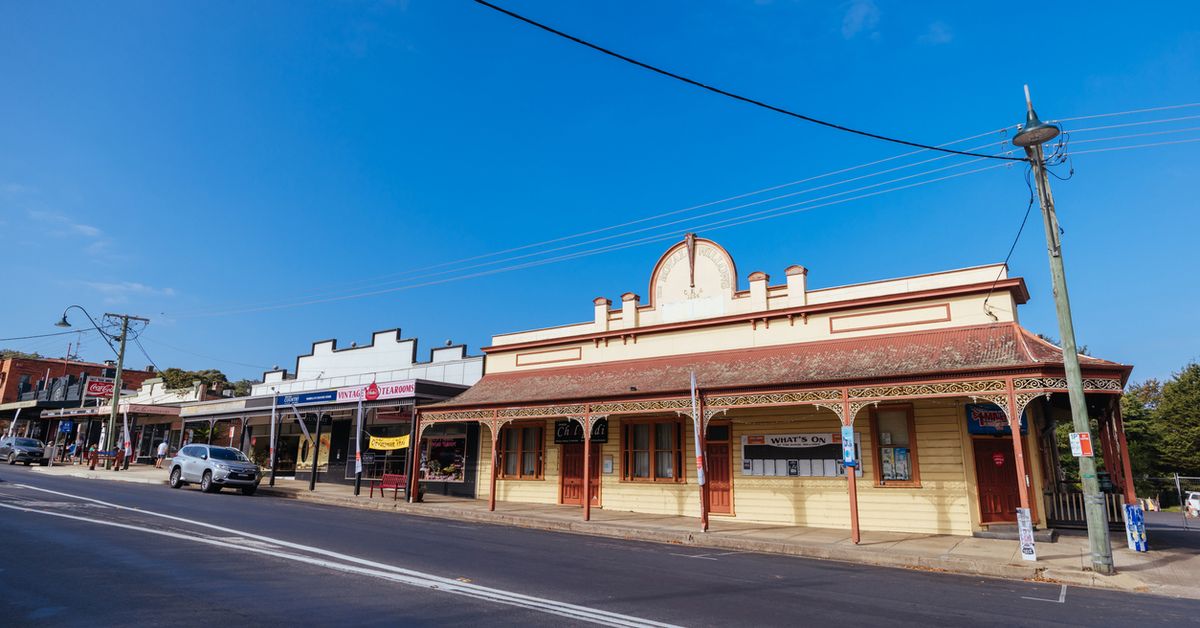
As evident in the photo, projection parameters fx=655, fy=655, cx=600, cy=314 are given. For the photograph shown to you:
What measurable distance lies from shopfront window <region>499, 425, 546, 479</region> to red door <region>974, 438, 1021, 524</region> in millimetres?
13346

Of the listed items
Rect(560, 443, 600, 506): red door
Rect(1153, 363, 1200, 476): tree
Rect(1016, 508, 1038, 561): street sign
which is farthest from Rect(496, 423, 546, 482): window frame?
Rect(1153, 363, 1200, 476): tree

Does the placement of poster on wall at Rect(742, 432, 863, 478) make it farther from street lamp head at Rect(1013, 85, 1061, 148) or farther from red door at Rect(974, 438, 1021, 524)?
street lamp head at Rect(1013, 85, 1061, 148)

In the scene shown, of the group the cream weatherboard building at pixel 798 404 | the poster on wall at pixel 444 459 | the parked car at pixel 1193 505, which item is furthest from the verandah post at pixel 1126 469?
the poster on wall at pixel 444 459

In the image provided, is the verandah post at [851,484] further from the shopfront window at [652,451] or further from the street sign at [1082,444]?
the shopfront window at [652,451]

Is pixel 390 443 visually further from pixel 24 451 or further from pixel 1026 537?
pixel 24 451

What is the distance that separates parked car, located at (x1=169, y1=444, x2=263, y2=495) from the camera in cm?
2328

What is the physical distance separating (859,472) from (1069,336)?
642 centimetres

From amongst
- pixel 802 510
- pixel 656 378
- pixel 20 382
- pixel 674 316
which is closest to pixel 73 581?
pixel 656 378

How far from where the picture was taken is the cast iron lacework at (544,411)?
19.3 meters

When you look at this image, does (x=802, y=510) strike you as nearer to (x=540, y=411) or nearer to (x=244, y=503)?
(x=540, y=411)

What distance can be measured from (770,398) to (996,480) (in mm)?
5688

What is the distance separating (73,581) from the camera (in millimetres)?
7551

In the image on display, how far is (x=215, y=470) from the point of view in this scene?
76.6ft

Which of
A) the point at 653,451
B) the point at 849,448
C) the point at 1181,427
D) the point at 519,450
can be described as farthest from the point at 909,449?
the point at 1181,427
